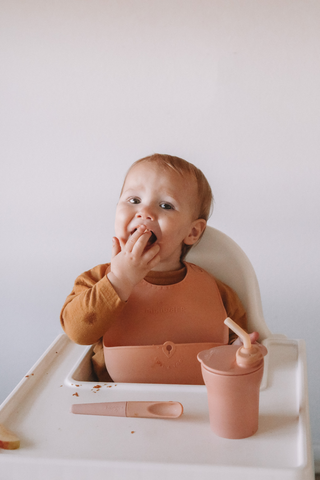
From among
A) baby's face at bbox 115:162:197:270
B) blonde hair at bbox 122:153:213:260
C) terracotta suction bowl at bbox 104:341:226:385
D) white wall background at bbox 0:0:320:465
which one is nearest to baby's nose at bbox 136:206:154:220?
baby's face at bbox 115:162:197:270

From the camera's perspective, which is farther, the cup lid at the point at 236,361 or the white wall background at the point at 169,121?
the white wall background at the point at 169,121

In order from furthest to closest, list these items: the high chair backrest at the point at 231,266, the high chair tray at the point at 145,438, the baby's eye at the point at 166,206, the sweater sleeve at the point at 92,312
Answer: the high chair backrest at the point at 231,266
the baby's eye at the point at 166,206
the sweater sleeve at the point at 92,312
the high chair tray at the point at 145,438

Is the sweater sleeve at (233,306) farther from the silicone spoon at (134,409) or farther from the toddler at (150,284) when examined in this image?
the silicone spoon at (134,409)

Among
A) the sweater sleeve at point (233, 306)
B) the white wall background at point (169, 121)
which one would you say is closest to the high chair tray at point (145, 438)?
the sweater sleeve at point (233, 306)

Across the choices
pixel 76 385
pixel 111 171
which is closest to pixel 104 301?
pixel 76 385

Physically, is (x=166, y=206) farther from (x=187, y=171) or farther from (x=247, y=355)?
(x=247, y=355)

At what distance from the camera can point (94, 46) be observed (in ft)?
5.18

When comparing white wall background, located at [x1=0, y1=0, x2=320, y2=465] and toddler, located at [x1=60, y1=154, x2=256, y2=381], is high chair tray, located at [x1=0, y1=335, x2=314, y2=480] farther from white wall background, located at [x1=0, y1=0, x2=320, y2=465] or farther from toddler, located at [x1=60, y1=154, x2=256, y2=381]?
white wall background, located at [x1=0, y1=0, x2=320, y2=465]

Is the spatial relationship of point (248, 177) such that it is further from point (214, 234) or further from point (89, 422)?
point (89, 422)

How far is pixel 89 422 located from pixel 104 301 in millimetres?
234

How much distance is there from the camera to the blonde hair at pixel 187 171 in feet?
3.38

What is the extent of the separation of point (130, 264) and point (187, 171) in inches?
10.4

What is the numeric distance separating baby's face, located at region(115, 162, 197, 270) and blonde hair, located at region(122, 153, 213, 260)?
0.01 m

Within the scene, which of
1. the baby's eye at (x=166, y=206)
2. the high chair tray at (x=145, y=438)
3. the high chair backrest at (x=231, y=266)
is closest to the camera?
the high chair tray at (x=145, y=438)
